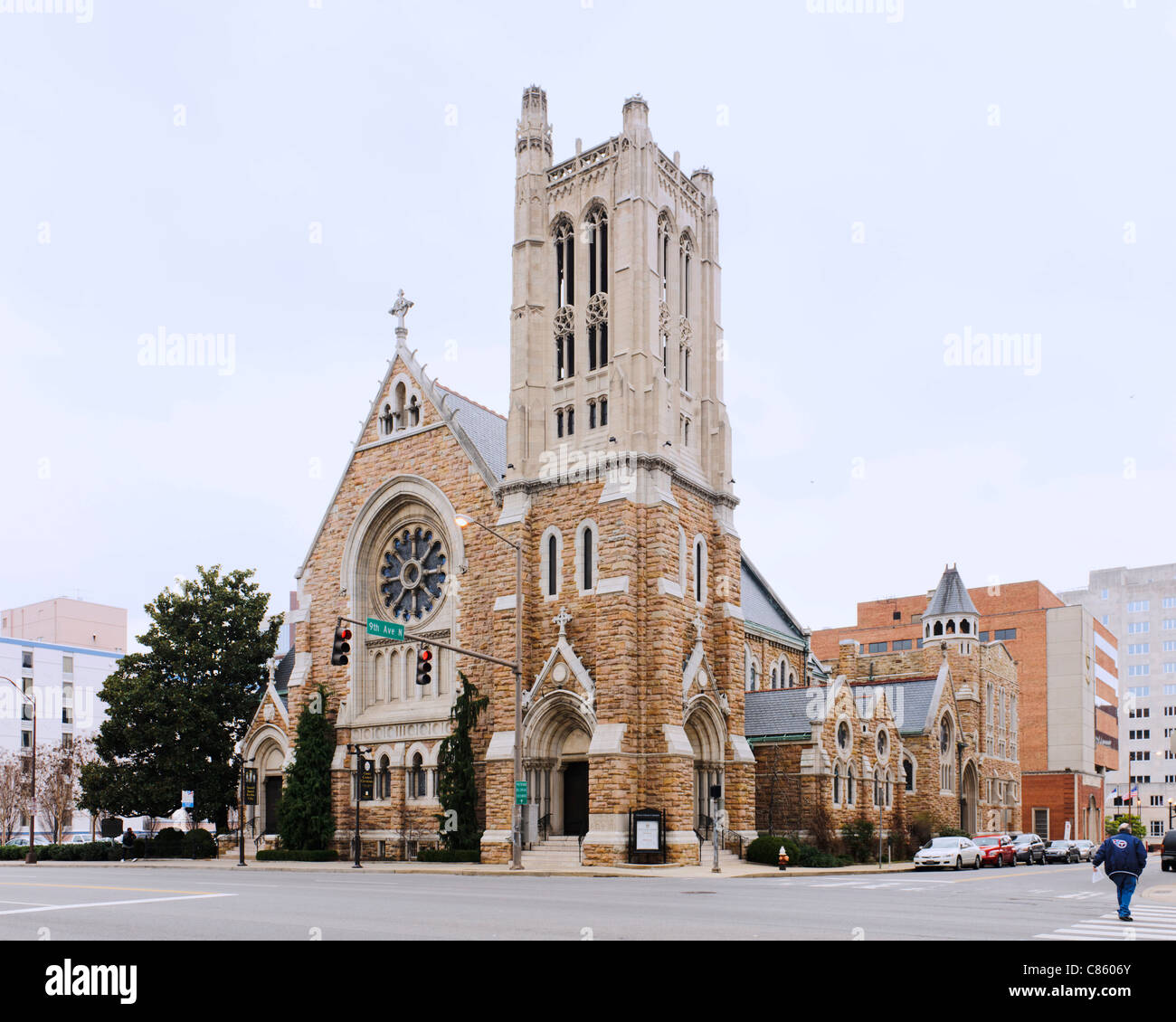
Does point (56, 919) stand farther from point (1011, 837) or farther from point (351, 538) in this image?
point (1011, 837)

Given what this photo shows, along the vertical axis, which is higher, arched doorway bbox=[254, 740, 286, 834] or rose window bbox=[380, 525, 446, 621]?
rose window bbox=[380, 525, 446, 621]

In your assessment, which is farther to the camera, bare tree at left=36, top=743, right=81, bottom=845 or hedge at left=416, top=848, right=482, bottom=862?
bare tree at left=36, top=743, right=81, bottom=845

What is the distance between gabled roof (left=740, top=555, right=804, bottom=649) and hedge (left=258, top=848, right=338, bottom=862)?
73.6 feet

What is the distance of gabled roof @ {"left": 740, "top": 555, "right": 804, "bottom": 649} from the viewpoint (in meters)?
58.2

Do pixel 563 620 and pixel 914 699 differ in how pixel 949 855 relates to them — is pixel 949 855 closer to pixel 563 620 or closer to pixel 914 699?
pixel 563 620

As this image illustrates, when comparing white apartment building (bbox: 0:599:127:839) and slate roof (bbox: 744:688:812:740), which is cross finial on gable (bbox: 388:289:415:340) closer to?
slate roof (bbox: 744:688:812:740)

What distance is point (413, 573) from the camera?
47125 millimetres

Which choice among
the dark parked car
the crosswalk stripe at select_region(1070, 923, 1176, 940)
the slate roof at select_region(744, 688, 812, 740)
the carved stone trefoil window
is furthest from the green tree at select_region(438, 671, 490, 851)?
the crosswalk stripe at select_region(1070, 923, 1176, 940)

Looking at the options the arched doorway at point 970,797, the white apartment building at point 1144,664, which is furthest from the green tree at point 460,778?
the white apartment building at point 1144,664

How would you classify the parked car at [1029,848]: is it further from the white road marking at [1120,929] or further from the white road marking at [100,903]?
the white road marking at [100,903]

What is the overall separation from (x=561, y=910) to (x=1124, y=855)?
321 inches

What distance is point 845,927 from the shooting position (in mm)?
15203

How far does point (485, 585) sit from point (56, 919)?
27337 mm
